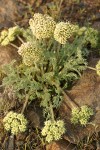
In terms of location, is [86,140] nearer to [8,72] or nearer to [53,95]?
[53,95]

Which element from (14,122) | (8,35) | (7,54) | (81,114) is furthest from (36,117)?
(8,35)

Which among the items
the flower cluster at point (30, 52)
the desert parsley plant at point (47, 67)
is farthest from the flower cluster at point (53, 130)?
the flower cluster at point (30, 52)

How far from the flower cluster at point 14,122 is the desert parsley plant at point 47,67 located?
0.25m

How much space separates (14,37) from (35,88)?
0.94m

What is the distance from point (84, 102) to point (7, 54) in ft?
4.07

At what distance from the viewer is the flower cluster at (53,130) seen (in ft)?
12.9

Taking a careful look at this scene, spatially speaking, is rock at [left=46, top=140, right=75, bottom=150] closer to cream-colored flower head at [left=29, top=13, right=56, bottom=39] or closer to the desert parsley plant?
the desert parsley plant

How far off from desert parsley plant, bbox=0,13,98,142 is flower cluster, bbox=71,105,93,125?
200 millimetres

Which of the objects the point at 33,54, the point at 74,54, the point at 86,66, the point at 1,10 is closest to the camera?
the point at 33,54

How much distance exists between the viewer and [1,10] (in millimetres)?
5645

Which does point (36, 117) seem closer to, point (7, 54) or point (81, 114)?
point (81, 114)

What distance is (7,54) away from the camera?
Answer: 4.95 metres

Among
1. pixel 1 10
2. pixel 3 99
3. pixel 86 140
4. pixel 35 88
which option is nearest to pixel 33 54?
pixel 35 88

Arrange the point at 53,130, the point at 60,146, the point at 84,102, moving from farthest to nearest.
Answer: the point at 84,102, the point at 60,146, the point at 53,130
